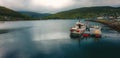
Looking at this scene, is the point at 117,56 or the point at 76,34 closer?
the point at 117,56

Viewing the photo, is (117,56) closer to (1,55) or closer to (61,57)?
(61,57)

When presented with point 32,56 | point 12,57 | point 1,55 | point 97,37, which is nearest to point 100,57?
point 32,56

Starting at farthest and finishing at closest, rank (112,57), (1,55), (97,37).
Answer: (97,37) → (1,55) → (112,57)

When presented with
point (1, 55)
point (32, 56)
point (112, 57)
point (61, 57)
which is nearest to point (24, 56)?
point (32, 56)

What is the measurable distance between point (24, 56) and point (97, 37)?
167 feet

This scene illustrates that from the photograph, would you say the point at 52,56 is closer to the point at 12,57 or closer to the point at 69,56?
the point at 69,56

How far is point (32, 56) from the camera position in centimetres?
5456

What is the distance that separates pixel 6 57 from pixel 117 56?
106ft

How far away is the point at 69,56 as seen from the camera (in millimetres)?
54781

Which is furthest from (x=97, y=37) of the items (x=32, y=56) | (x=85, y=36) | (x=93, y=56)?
(x=32, y=56)

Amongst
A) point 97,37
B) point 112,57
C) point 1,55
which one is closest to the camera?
point 112,57

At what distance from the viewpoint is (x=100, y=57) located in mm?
52688

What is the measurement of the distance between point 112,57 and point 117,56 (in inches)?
71.1

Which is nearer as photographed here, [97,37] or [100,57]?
[100,57]
